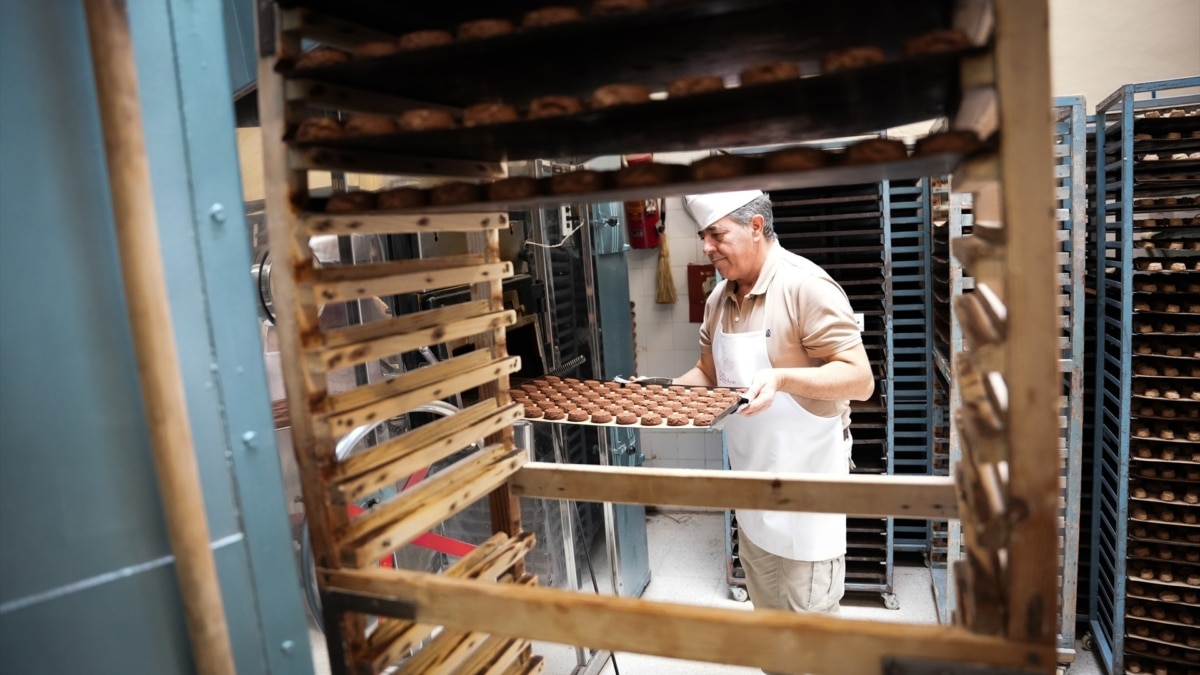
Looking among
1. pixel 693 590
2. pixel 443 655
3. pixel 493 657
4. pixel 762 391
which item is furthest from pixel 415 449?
pixel 693 590

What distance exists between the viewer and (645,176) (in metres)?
1.00

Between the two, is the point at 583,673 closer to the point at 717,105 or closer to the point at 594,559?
the point at 594,559

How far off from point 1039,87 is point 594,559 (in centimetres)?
347

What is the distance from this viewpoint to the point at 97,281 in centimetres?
94

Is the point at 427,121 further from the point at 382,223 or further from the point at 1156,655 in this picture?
the point at 1156,655

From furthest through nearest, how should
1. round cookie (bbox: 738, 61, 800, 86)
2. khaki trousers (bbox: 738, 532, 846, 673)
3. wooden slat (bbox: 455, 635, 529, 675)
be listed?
khaki trousers (bbox: 738, 532, 846, 673) < wooden slat (bbox: 455, 635, 529, 675) < round cookie (bbox: 738, 61, 800, 86)

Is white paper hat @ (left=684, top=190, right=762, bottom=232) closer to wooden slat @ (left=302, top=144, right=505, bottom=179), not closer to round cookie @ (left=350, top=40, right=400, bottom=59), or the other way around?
wooden slat @ (left=302, top=144, right=505, bottom=179)

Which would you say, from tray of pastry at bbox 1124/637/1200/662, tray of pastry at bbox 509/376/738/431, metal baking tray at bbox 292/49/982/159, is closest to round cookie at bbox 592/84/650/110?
metal baking tray at bbox 292/49/982/159

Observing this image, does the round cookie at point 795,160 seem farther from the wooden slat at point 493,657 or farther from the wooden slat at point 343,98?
the wooden slat at point 493,657

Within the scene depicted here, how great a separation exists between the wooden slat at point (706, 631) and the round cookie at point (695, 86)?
0.68 meters

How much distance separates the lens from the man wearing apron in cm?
253

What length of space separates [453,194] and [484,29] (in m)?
0.25

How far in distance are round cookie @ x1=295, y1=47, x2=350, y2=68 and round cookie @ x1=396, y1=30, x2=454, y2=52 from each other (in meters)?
0.11

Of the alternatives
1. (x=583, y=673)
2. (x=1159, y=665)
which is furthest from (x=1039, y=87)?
(x=1159, y=665)
